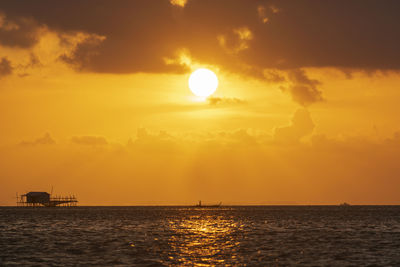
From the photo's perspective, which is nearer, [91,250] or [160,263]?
[160,263]

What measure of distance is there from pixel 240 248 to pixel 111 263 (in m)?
21.4

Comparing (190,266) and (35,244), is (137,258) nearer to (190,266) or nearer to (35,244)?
(190,266)

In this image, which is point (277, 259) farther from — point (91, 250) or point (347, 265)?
point (91, 250)

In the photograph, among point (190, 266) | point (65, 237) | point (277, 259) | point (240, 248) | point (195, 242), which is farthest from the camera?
point (65, 237)

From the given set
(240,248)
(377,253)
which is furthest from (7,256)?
(377,253)

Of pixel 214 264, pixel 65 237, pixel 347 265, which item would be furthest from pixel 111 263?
pixel 65 237

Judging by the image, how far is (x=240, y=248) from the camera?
249ft

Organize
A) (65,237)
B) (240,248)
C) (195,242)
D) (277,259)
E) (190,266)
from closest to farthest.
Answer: (190,266) → (277,259) → (240,248) → (195,242) → (65,237)

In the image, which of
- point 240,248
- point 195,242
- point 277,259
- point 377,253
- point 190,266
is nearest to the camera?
point 190,266

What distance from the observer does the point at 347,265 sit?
6012cm

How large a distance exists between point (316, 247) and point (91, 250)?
95.0 ft

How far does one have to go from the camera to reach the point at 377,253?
228 feet

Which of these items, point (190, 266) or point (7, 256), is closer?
point (190, 266)

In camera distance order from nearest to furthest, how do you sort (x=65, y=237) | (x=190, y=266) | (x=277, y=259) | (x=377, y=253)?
(x=190, y=266) → (x=277, y=259) → (x=377, y=253) → (x=65, y=237)
